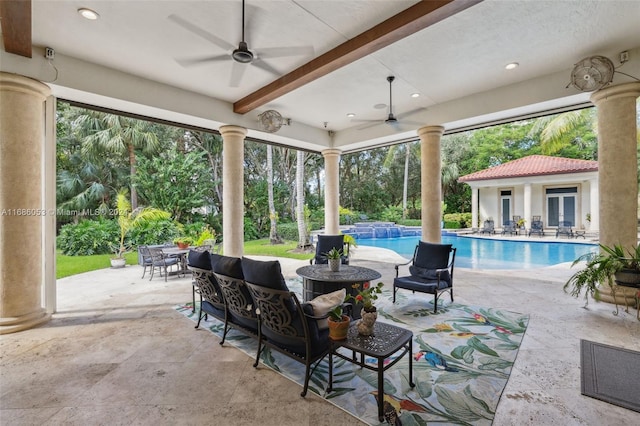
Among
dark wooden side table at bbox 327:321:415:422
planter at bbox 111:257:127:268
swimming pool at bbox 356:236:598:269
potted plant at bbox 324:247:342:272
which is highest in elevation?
potted plant at bbox 324:247:342:272

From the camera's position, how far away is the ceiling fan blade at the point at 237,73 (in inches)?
172

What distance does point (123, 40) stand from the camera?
147 inches

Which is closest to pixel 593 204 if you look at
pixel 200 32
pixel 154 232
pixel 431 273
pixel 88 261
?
pixel 431 273

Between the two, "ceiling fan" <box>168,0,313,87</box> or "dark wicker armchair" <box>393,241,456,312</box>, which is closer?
"ceiling fan" <box>168,0,313,87</box>

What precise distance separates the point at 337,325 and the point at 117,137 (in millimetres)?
13214

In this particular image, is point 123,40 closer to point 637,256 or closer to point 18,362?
point 18,362

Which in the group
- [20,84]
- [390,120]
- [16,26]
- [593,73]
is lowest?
[390,120]

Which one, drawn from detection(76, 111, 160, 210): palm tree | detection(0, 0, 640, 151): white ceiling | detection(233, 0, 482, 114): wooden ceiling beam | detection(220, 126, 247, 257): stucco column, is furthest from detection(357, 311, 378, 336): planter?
detection(76, 111, 160, 210): palm tree

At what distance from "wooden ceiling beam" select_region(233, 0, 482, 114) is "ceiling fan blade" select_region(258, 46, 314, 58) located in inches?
8.2

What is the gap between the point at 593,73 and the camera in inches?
154

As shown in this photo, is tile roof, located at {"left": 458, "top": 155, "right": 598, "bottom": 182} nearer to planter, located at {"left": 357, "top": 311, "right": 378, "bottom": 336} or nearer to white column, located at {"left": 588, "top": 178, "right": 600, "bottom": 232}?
white column, located at {"left": 588, "top": 178, "right": 600, "bottom": 232}

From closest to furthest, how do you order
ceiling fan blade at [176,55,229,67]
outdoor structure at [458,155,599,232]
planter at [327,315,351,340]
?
planter at [327,315,351,340] → ceiling fan blade at [176,55,229,67] → outdoor structure at [458,155,599,232]

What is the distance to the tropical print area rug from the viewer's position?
222cm

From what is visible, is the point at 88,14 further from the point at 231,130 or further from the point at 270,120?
the point at 231,130
